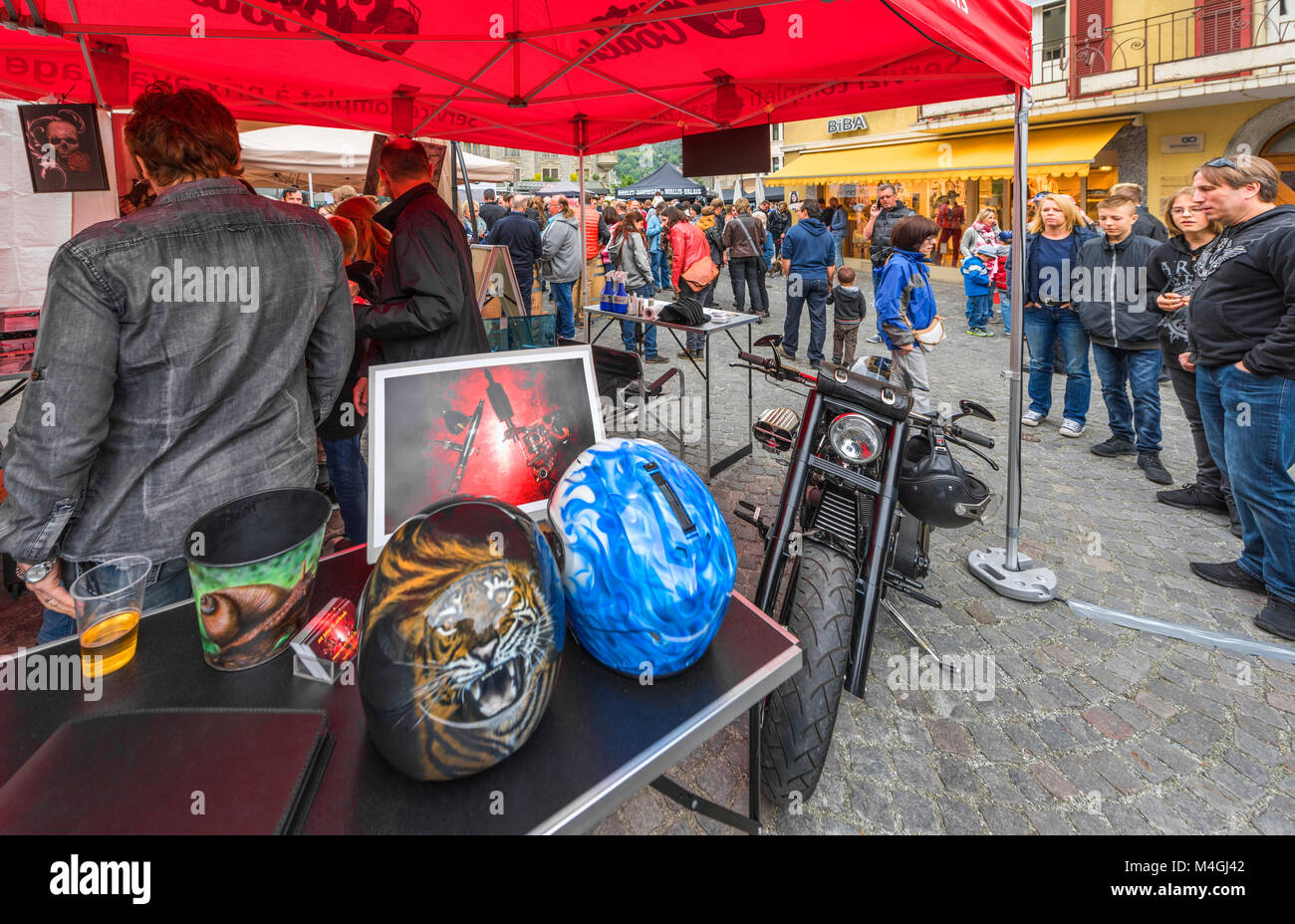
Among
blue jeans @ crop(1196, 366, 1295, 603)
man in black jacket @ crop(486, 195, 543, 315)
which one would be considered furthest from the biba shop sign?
blue jeans @ crop(1196, 366, 1295, 603)

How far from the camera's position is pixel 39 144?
8.75 feet

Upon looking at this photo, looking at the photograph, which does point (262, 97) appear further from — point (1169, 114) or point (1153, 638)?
point (1169, 114)

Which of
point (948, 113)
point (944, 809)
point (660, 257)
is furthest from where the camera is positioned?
point (948, 113)

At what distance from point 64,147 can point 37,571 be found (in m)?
2.26

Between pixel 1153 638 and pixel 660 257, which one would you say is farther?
pixel 660 257

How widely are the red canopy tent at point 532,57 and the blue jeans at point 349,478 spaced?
1781mm

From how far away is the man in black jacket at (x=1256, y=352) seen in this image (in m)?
2.99

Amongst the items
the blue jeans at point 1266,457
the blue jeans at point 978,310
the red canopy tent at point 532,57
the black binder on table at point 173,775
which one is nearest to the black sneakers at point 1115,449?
the blue jeans at point 1266,457

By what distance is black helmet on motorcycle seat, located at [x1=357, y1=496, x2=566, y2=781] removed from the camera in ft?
2.86

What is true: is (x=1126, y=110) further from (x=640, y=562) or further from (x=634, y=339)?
(x=640, y=562)

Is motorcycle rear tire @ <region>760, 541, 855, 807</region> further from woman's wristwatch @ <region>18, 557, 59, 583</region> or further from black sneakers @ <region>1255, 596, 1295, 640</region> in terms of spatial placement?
black sneakers @ <region>1255, 596, 1295, 640</region>

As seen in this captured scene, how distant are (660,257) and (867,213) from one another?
9755 millimetres

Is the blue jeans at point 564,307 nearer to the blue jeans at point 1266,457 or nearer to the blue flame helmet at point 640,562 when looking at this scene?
the blue jeans at point 1266,457

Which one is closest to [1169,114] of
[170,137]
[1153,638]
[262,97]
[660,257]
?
[660,257]
